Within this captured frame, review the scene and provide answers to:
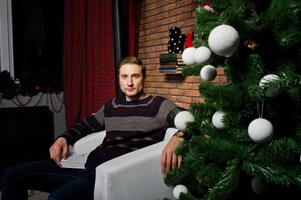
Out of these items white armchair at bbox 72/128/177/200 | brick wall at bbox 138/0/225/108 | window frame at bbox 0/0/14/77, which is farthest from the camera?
window frame at bbox 0/0/14/77

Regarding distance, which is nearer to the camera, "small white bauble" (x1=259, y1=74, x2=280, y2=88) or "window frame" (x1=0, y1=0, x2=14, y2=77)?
"small white bauble" (x1=259, y1=74, x2=280, y2=88)

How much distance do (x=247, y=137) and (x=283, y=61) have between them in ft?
0.87

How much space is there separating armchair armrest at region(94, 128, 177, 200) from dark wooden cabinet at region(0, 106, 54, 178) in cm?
215

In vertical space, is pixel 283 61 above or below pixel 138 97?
above

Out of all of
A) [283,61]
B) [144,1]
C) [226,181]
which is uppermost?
[144,1]

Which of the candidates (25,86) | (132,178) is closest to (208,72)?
(132,178)

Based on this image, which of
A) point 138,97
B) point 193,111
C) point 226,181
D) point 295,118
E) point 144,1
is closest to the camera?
point 226,181

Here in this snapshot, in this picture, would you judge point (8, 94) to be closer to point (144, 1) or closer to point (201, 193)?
point (144, 1)

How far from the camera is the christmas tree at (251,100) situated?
2.96ft

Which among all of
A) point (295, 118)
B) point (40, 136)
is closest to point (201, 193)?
point (295, 118)

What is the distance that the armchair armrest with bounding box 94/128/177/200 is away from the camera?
57.6 inches

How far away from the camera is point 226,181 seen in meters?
0.93

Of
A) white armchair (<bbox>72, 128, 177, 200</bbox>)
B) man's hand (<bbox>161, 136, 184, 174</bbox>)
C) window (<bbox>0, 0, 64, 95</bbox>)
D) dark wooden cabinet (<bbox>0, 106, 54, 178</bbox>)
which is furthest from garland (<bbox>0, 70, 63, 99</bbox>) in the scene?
man's hand (<bbox>161, 136, 184, 174</bbox>)

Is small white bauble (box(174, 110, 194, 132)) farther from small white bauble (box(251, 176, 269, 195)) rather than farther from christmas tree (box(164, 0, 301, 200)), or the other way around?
small white bauble (box(251, 176, 269, 195))
